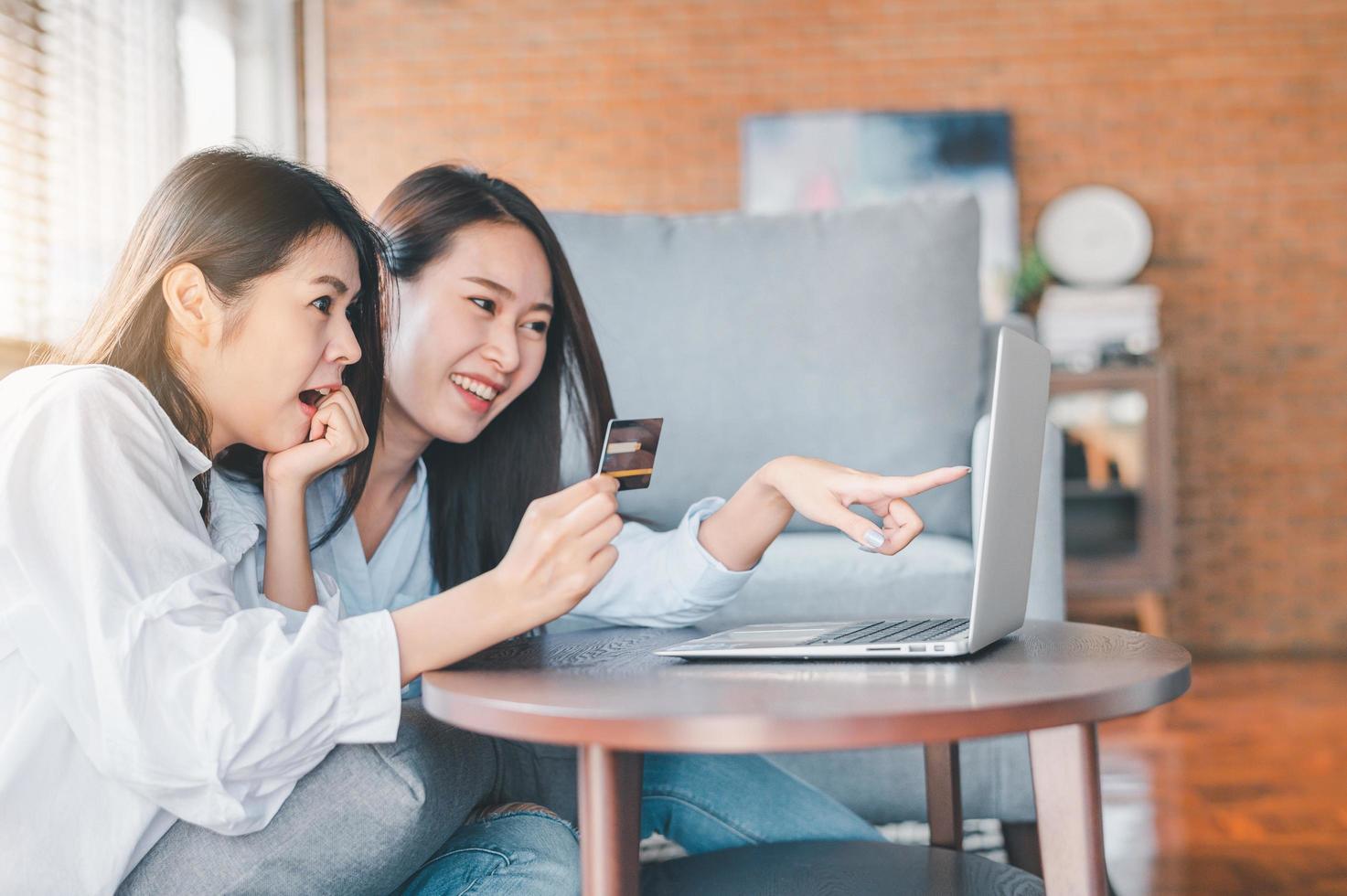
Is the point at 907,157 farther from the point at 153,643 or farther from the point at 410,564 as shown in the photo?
the point at 153,643

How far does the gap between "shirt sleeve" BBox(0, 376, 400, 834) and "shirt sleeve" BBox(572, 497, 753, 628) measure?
1.34ft

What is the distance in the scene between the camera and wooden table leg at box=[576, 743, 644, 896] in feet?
2.30

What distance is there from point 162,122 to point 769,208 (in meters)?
2.01

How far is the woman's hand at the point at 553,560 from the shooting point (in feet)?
2.77

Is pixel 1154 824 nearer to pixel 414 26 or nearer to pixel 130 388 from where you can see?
pixel 130 388

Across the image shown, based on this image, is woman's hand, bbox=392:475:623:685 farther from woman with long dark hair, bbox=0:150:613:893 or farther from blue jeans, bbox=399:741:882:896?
blue jeans, bbox=399:741:882:896

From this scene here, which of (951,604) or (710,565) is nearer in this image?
(710,565)

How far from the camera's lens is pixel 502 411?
1.48 metres

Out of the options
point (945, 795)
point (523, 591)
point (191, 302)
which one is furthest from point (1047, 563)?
point (191, 302)

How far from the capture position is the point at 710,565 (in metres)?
1.17

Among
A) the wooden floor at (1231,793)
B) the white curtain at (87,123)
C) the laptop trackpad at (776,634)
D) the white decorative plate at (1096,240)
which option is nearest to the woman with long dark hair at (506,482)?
the laptop trackpad at (776,634)

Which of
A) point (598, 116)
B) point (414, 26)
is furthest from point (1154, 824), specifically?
point (414, 26)

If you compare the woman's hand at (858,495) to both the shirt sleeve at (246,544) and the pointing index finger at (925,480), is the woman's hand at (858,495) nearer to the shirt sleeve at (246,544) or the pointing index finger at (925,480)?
the pointing index finger at (925,480)

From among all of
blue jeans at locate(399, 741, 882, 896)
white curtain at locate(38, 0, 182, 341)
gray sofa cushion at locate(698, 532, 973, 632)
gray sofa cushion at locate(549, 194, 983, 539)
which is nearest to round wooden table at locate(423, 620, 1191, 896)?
blue jeans at locate(399, 741, 882, 896)
